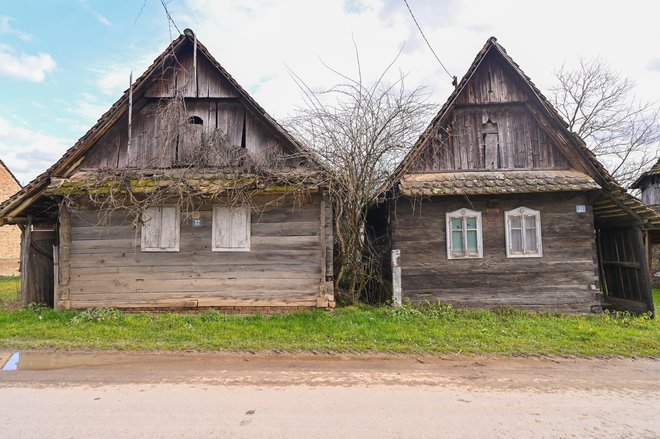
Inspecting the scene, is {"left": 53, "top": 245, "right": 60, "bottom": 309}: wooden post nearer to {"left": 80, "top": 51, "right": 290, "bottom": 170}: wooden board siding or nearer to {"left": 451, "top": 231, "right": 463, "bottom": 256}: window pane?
{"left": 80, "top": 51, "right": 290, "bottom": 170}: wooden board siding

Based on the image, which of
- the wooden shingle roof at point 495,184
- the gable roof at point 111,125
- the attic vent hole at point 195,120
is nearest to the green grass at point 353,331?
the gable roof at point 111,125

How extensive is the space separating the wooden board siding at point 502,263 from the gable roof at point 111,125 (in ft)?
11.5

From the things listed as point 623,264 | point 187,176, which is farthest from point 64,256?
point 623,264

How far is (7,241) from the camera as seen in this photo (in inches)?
929

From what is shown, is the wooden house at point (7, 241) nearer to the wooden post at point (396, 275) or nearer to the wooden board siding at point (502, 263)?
the wooden post at point (396, 275)

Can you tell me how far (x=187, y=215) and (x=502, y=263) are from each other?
8059 millimetres

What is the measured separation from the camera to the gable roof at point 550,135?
10281mm

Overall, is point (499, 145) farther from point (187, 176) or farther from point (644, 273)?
point (187, 176)

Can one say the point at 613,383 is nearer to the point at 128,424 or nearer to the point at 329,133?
the point at 128,424

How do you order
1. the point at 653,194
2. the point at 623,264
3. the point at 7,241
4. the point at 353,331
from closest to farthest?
the point at 353,331 → the point at 623,264 → the point at 653,194 → the point at 7,241

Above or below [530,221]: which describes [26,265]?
below

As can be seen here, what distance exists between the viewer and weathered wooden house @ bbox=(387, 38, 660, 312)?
10406 millimetres

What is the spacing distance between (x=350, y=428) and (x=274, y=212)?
685 cm

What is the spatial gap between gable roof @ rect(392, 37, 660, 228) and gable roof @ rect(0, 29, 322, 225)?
114 inches
